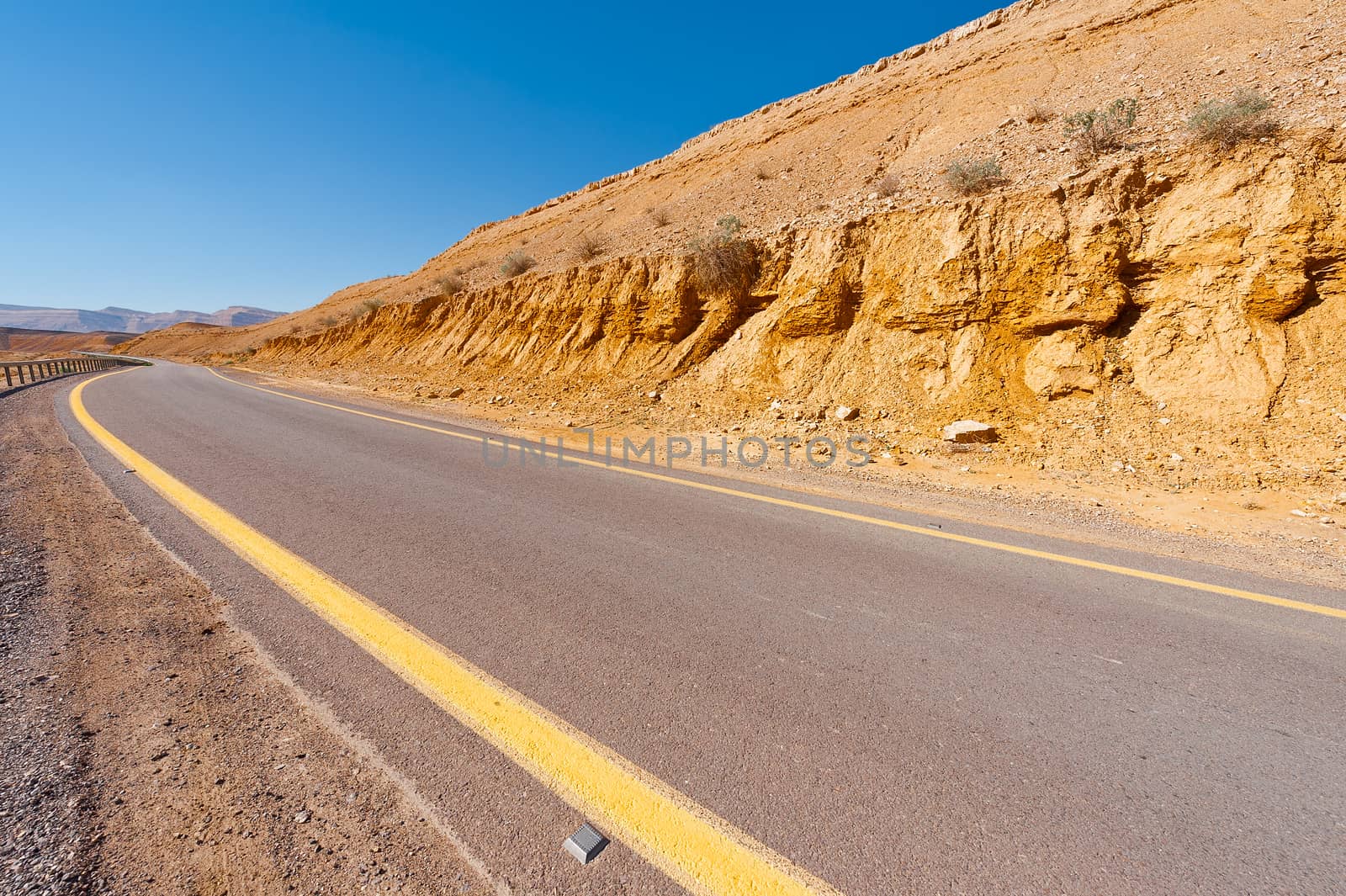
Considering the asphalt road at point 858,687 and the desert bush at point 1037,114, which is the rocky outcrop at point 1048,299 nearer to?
the asphalt road at point 858,687

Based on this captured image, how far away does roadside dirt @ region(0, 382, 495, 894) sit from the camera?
1500mm

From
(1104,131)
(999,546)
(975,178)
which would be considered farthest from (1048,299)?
(999,546)

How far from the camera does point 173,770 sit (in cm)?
185

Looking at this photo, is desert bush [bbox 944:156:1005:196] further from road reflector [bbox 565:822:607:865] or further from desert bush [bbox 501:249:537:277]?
desert bush [bbox 501:249:537:277]

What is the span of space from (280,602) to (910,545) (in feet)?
13.5

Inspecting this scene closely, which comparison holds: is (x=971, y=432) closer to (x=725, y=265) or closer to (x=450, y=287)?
(x=725, y=265)

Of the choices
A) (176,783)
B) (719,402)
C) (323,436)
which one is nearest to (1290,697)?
(176,783)

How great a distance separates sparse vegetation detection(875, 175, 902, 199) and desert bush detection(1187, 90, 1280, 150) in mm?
4920

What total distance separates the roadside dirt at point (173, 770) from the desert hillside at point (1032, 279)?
707 cm

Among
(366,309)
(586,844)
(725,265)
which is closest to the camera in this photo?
(586,844)

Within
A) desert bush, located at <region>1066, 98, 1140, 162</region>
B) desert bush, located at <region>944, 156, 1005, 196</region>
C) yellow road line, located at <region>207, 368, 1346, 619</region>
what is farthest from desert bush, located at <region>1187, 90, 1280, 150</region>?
yellow road line, located at <region>207, 368, 1346, 619</region>

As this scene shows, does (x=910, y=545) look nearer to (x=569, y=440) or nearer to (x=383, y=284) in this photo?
(x=569, y=440)

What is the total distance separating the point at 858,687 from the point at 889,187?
1215 cm

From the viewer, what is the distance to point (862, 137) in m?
17.4
